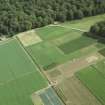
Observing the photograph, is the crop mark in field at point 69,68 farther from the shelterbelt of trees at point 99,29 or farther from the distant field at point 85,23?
the distant field at point 85,23

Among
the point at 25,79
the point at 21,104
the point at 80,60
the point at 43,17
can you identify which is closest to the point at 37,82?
the point at 25,79

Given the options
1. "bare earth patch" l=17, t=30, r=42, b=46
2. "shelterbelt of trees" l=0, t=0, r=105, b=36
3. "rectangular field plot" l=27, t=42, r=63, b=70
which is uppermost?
"shelterbelt of trees" l=0, t=0, r=105, b=36

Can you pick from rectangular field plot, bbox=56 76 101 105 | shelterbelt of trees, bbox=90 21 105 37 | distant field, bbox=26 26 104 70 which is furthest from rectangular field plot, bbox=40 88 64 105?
shelterbelt of trees, bbox=90 21 105 37

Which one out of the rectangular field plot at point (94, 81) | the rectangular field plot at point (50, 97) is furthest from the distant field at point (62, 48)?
the rectangular field plot at point (50, 97)

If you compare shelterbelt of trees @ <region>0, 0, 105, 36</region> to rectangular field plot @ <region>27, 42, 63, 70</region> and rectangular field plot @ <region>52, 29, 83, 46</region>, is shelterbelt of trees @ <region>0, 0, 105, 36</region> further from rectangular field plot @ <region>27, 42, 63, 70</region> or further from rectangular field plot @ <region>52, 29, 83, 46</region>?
rectangular field plot @ <region>27, 42, 63, 70</region>

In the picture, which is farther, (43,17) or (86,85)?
(43,17)

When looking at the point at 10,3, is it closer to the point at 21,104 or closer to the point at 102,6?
the point at 102,6
